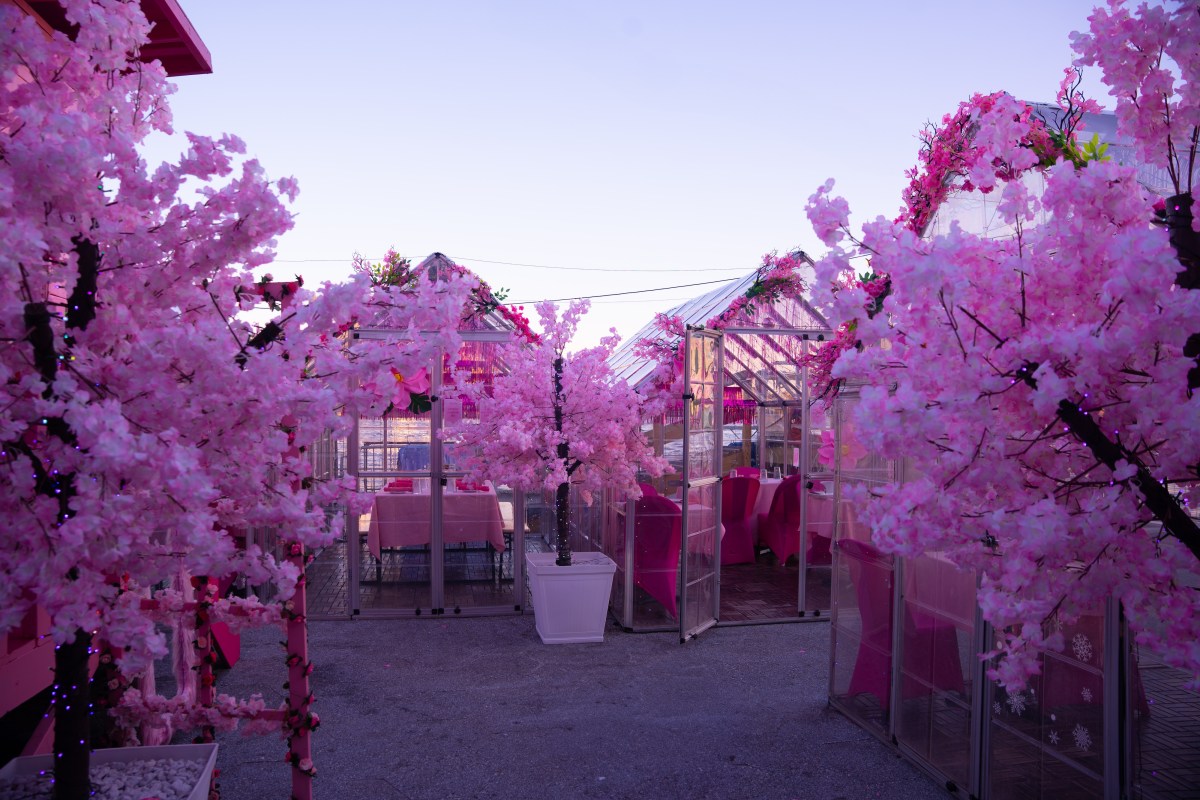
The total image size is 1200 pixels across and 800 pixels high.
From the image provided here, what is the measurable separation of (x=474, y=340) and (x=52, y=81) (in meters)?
5.51

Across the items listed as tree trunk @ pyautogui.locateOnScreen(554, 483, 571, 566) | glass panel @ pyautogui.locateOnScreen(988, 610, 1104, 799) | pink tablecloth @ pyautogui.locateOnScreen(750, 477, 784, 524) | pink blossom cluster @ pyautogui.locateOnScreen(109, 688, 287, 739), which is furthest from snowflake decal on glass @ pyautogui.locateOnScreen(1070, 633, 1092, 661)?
pink tablecloth @ pyautogui.locateOnScreen(750, 477, 784, 524)

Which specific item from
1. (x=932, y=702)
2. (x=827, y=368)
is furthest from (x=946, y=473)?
(x=827, y=368)

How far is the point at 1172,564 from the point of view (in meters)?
1.69

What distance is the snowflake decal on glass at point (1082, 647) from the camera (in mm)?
3061

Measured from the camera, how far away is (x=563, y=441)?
6.30 meters

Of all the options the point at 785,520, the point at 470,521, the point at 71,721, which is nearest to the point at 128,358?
the point at 71,721

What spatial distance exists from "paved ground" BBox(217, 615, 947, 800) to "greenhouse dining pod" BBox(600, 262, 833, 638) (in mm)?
514

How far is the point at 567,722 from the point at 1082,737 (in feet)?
8.50

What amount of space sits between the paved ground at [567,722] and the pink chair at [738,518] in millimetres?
2548

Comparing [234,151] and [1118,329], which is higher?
[234,151]

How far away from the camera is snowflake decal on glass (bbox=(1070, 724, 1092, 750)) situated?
10.1 feet

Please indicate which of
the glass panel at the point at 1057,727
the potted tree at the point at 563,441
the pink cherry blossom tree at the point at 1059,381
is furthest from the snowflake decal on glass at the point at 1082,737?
the potted tree at the point at 563,441

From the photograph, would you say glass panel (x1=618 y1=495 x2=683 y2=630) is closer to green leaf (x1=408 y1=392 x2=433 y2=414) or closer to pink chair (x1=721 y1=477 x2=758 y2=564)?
green leaf (x1=408 y1=392 x2=433 y2=414)

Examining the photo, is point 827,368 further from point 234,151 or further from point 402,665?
point 234,151
